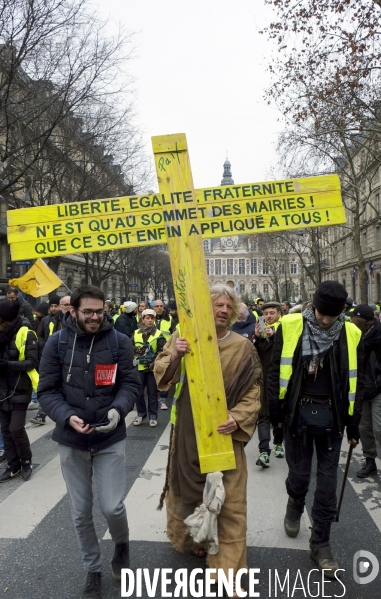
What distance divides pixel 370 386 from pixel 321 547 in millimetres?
1912

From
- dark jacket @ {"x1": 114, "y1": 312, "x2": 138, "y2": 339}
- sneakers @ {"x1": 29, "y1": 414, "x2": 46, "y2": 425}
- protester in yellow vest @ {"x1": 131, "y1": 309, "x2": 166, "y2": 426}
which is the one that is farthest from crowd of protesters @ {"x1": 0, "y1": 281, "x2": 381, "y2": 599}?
dark jacket @ {"x1": 114, "y1": 312, "x2": 138, "y2": 339}

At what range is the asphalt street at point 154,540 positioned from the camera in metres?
2.97

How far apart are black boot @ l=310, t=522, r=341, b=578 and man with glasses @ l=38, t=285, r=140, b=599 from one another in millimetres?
1257

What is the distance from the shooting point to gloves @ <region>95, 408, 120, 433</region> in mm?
2762

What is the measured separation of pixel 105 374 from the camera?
2936 mm

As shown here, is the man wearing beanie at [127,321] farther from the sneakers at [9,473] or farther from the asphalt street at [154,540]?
the sneakers at [9,473]

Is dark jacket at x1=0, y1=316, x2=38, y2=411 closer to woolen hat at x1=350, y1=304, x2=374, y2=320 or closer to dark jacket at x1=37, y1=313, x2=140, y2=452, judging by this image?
dark jacket at x1=37, y1=313, x2=140, y2=452

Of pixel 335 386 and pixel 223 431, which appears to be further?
pixel 335 386

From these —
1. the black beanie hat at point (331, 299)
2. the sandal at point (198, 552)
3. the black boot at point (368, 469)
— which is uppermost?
the black beanie hat at point (331, 299)

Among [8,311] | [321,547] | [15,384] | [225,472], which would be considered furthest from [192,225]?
[15,384]

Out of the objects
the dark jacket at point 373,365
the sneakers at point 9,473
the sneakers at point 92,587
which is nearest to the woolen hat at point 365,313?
the dark jacket at point 373,365

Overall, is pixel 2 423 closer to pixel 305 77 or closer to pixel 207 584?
pixel 207 584

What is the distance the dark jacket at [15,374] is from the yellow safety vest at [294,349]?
9.05ft

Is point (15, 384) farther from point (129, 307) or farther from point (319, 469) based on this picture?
point (129, 307)
